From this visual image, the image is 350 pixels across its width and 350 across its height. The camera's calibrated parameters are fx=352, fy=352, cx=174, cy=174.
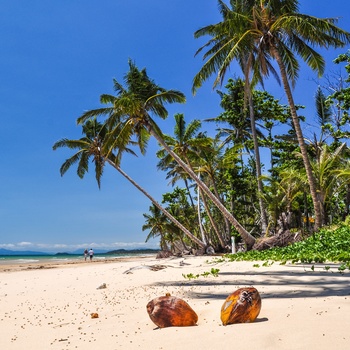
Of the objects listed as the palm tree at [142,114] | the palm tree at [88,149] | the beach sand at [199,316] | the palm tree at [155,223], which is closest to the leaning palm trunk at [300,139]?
the palm tree at [142,114]

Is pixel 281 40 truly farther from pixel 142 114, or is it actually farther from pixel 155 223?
pixel 155 223

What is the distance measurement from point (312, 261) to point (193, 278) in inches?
129

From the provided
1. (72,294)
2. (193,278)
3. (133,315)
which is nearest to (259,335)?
(133,315)

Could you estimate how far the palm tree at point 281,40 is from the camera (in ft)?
49.3

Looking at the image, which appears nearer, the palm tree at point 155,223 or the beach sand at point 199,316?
the beach sand at point 199,316

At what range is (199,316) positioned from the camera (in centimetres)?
449

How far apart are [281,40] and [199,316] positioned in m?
15.3

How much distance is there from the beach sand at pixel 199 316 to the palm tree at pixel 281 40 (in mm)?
9709

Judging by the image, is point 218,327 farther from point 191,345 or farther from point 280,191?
point 280,191

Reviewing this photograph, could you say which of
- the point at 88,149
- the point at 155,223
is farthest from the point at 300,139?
the point at 155,223

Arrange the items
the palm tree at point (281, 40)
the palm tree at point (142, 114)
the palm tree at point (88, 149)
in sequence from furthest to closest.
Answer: the palm tree at point (88, 149), the palm tree at point (142, 114), the palm tree at point (281, 40)

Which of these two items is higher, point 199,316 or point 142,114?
point 142,114

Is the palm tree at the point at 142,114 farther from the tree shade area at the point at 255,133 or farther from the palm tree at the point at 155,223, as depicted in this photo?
the palm tree at the point at 155,223

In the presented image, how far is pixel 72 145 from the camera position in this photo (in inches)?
1030
